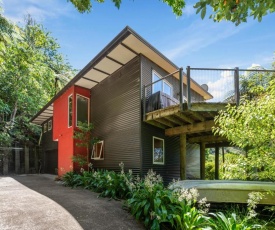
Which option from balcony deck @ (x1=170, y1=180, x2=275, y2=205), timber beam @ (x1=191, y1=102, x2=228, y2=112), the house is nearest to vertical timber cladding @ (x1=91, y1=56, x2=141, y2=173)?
the house

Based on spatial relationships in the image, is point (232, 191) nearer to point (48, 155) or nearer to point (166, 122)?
point (166, 122)

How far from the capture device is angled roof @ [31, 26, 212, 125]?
8427 millimetres

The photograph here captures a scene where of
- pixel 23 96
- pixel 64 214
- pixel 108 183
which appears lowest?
pixel 64 214

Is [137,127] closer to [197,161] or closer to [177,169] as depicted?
[177,169]

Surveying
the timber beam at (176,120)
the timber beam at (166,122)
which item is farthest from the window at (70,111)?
the timber beam at (176,120)

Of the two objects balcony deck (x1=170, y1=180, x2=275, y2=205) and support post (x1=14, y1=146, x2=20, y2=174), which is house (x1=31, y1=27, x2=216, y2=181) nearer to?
balcony deck (x1=170, y1=180, x2=275, y2=205)

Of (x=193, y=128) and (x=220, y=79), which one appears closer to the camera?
(x=220, y=79)

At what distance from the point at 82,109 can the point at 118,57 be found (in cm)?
445

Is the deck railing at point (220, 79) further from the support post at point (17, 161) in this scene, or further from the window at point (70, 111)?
the support post at point (17, 161)

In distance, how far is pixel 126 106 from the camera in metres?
10.2

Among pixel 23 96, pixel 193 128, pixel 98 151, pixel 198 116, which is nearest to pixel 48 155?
pixel 23 96

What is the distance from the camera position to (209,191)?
5988mm

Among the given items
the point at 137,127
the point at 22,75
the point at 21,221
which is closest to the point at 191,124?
the point at 137,127

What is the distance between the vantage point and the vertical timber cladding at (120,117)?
31.4 feet
